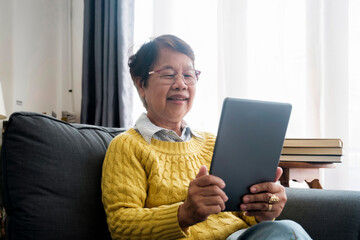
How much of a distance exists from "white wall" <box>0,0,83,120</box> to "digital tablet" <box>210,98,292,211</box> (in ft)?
7.15

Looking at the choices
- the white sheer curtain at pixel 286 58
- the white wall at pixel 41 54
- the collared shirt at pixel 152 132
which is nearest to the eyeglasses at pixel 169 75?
the collared shirt at pixel 152 132

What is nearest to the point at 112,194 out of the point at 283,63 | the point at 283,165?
the point at 283,165

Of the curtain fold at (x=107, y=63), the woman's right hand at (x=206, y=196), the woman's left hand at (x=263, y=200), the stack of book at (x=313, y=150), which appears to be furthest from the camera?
the curtain fold at (x=107, y=63)

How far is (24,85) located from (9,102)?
200mm

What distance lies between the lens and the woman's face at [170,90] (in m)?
1.22

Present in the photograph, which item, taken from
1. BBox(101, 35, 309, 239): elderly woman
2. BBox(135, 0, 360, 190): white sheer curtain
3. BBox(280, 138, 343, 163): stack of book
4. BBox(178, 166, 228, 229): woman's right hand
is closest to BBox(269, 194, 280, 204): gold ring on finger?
BBox(101, 35, 309, 239): elderly woman

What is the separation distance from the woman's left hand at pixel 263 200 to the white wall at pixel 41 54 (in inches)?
85.8

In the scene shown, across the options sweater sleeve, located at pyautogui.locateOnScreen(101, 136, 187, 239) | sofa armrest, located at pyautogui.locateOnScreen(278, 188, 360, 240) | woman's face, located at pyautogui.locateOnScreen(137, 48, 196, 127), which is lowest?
sofa armrest, located at pyautogui.locateOnScreen(278, 188, 360, 240)

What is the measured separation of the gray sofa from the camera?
104 cm

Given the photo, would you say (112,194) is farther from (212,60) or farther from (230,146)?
(212,60)

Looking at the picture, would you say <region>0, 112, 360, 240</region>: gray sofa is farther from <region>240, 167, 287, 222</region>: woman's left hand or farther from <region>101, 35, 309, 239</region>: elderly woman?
<region>240, 167, 287, 222</region>: woman's left hand

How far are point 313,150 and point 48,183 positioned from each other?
1.07 m

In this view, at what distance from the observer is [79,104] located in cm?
312

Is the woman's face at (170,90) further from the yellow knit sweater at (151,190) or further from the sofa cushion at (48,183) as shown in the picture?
the sofa cushion at (48,183)
